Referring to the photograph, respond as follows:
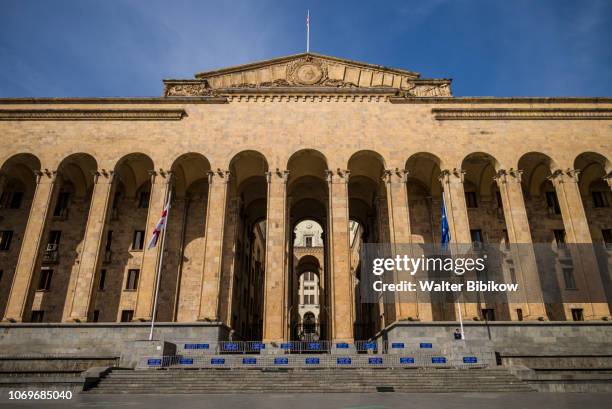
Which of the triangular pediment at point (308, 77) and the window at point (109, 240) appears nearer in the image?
the window at point (109, 240)

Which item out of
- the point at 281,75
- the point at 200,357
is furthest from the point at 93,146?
the point at 200,357

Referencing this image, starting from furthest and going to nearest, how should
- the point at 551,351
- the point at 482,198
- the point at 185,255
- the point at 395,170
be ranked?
the point at 482,198, the point at 185,255, the point at 395,170, the point at 551,351

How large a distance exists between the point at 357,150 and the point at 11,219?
26868 mm

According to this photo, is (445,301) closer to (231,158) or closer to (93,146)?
(231,158)

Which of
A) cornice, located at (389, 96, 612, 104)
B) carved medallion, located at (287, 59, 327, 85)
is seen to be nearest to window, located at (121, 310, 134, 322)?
carved medallion, located at (287, 59, 327, 85)

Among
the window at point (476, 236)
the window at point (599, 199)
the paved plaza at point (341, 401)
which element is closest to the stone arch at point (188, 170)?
the paved plaza at point (341, 401)

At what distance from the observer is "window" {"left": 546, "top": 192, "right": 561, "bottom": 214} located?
101ft

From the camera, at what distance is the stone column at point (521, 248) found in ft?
77.2

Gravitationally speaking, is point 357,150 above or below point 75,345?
above

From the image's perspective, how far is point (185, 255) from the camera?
29.3 metres

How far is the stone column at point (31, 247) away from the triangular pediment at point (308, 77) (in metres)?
10.6

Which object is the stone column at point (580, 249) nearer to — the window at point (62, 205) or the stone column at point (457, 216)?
the stone column at point (457, 216)

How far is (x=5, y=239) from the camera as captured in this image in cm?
2964

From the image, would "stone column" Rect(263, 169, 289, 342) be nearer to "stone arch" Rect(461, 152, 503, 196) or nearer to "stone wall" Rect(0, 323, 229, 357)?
"stone wall" Rect(0, 323, 229, 357)
